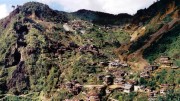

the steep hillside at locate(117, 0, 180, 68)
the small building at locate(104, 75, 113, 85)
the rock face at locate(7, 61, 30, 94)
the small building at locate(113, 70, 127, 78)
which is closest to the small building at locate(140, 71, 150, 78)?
the small building at locate(113, 70, 127, 78)

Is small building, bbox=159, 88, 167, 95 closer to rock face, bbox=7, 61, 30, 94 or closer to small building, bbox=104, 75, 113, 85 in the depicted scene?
small building, bbox=104, 75, 113, 85

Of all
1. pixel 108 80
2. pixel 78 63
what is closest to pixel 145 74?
pixel 108 80

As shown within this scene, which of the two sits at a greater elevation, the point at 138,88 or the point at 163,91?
the point at 138,88

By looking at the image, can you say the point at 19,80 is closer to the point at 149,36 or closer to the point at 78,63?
the point at 78,63

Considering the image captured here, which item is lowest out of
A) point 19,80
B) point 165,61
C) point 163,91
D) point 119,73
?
point 163,91

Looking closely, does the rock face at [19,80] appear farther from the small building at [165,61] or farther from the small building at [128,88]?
the small building at [165,61]

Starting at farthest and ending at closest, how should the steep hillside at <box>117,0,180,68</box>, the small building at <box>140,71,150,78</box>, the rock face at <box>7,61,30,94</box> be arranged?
1. the steep hillside at <box>117,0,180,68</box>
2. the rock face at <box>7,61,30,94</box>
3. the small building at <box>140,71,150,78</box>

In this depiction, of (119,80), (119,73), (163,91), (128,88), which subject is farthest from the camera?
(119,73)

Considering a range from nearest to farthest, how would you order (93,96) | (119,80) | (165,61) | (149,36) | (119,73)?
(93,96)
(119,80)
(165,61)
(119,73)
(149,36)

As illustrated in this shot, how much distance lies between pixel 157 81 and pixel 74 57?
40127 millimetres

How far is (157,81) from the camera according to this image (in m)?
143

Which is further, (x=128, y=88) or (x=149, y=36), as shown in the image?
(x=149, y=36)

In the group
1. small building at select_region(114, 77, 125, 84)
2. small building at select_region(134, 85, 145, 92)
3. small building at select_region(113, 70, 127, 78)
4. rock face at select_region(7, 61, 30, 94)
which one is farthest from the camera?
rock face at select_region(7, 61, 30, 94)

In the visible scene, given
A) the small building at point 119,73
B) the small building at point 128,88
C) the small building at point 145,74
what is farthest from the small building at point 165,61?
the small building at point 128,88
